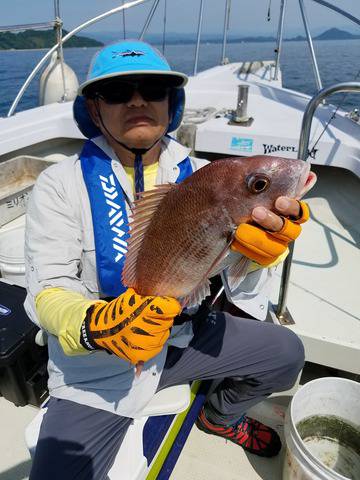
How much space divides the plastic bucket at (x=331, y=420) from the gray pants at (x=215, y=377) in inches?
7.5

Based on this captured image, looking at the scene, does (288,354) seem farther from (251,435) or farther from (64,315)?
(64,315)

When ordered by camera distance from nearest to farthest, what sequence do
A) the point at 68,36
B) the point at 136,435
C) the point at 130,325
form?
the point at 130,325 → the point at 136,435 → the point at 68,36

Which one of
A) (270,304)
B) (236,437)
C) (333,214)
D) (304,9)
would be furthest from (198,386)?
(304,9)

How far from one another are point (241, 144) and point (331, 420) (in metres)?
2.83

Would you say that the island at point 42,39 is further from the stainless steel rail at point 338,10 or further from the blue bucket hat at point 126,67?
the stainless steel rail at point 338,10

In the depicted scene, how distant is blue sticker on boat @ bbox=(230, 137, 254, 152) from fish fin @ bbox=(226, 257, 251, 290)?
260 centimetres

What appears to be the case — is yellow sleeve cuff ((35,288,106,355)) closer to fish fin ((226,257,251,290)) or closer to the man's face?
fish fin ((226,257,251,290))

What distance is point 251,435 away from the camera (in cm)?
252

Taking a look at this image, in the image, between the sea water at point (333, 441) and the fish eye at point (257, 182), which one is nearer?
the fish eye at point (257, 182)

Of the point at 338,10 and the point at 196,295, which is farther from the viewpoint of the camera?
the point at 338,10

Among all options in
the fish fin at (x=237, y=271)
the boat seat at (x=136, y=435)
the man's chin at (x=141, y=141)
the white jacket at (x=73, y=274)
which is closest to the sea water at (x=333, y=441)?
the boat seat at (x=136, y=435)

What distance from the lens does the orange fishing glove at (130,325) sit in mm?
1550

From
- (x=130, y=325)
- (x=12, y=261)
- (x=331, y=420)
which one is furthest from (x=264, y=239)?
(x=12, y=261)

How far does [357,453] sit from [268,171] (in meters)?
1.97
